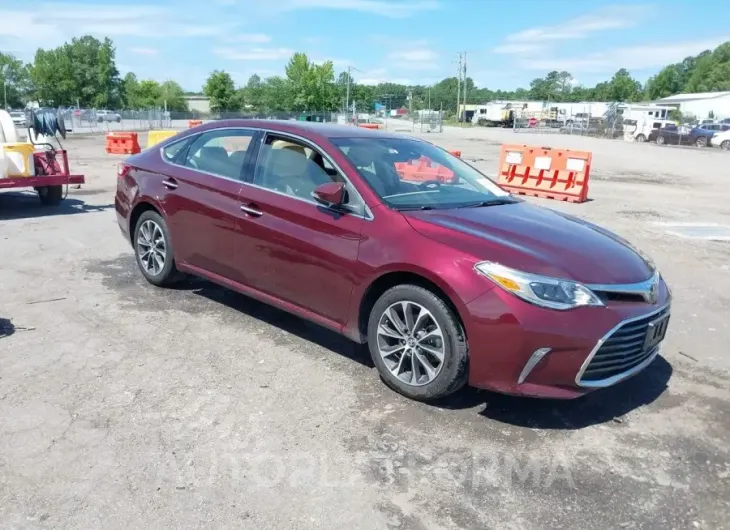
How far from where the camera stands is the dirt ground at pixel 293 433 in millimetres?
3031

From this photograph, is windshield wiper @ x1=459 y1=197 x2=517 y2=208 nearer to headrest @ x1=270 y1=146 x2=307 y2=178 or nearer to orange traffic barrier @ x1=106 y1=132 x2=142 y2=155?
headrest @ x1=270 y1=146 x2=307 y2=178

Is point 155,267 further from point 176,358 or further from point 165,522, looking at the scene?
point 165,522

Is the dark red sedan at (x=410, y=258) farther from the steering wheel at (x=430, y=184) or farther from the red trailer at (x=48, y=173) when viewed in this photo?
the red trailer at (x=48, y=173)

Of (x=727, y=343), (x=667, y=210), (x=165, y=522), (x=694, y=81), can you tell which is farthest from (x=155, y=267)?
(x=694, y=81)

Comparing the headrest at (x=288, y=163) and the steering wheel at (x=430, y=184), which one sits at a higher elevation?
the headrest at (x=288, y=163)

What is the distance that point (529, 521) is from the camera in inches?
117

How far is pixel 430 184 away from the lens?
16.1ft

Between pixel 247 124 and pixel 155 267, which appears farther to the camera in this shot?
pixel 155 267

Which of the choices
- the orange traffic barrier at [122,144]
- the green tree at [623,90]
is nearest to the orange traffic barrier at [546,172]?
the orange traffic barrier at [122,144]

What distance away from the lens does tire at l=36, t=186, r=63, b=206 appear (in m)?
11.0

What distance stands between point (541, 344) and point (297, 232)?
1921 mm

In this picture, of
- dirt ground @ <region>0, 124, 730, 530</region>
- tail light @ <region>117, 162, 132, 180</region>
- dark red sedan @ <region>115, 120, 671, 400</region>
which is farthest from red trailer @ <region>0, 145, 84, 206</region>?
dark red sedan @ <region>115, 120, 671, 400</region>

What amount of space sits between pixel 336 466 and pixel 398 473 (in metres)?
0.33

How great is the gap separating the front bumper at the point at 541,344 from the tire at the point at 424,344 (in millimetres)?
98
